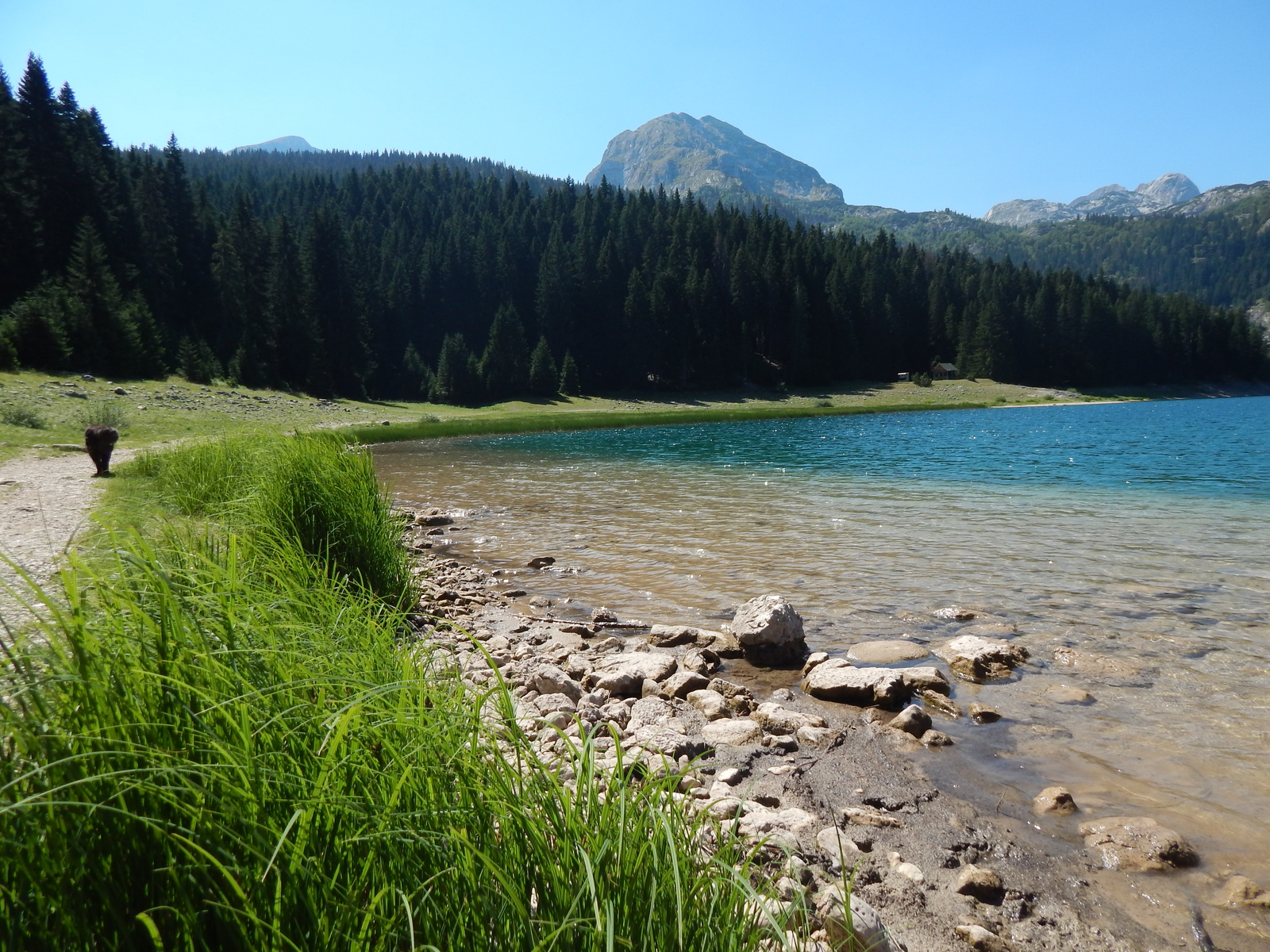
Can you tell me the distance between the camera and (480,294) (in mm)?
98438

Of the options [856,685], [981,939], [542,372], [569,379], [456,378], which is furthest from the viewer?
[569,379]

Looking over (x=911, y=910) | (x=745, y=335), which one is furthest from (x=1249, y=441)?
(x=745, y=335)

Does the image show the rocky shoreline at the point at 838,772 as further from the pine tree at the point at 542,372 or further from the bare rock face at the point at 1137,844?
the pine tree at the point at 542,372

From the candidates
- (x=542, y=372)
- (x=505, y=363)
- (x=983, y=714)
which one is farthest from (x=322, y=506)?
(x=542, y=372)

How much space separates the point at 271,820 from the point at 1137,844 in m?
4.42

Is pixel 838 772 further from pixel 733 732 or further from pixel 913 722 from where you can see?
pixel 913 722

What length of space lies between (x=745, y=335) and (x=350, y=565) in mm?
90123

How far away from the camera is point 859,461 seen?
27938 mm

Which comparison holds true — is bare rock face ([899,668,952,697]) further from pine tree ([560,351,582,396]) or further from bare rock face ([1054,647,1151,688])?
pine tree ([560,351,582,396])

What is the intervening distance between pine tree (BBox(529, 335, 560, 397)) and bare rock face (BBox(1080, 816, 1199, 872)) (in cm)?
7793

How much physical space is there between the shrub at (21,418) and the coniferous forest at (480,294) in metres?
16.8

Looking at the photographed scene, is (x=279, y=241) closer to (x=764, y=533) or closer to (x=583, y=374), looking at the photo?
(x=583, y=374)

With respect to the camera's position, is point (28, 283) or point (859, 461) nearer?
point (859, 461)

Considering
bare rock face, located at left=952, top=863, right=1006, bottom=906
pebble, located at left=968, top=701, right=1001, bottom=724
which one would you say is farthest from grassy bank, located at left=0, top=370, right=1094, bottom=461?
bare rock face, located at left=952, top=863, right=1006, bottom=906
